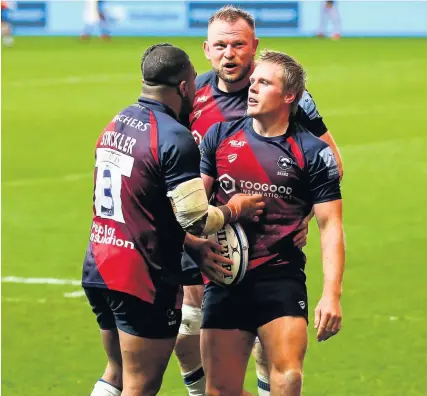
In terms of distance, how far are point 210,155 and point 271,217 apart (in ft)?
1.70

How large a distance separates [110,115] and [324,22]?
61.6 ft

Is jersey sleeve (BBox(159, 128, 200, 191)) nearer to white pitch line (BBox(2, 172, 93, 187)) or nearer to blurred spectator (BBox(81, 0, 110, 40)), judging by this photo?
white pitch line (BBox(2, 172, 93, 187))

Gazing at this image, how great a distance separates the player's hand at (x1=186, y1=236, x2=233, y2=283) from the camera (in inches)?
261

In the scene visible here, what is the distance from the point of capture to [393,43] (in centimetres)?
3619

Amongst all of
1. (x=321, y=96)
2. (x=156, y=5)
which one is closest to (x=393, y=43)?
(x=156, y=5)

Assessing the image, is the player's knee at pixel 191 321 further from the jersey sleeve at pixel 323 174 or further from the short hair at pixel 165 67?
the short hair at pixel 165 67

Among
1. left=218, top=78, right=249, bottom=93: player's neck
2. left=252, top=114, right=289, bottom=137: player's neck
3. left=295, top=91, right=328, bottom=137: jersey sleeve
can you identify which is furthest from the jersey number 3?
left=295, top=91, right=328, bottom=137: jersey sleeve

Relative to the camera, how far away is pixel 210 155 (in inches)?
267

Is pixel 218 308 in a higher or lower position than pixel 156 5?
higher

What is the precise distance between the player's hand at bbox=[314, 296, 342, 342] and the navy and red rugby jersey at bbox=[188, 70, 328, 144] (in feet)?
4.58

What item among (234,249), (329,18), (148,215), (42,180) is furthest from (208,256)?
(329,18)

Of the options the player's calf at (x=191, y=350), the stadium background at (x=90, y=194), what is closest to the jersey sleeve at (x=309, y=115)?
the player's calf at (x=191, y=350)

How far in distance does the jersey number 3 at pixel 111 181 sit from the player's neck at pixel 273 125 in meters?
0.85

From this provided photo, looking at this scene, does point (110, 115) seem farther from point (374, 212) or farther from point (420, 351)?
point (420, 351)
